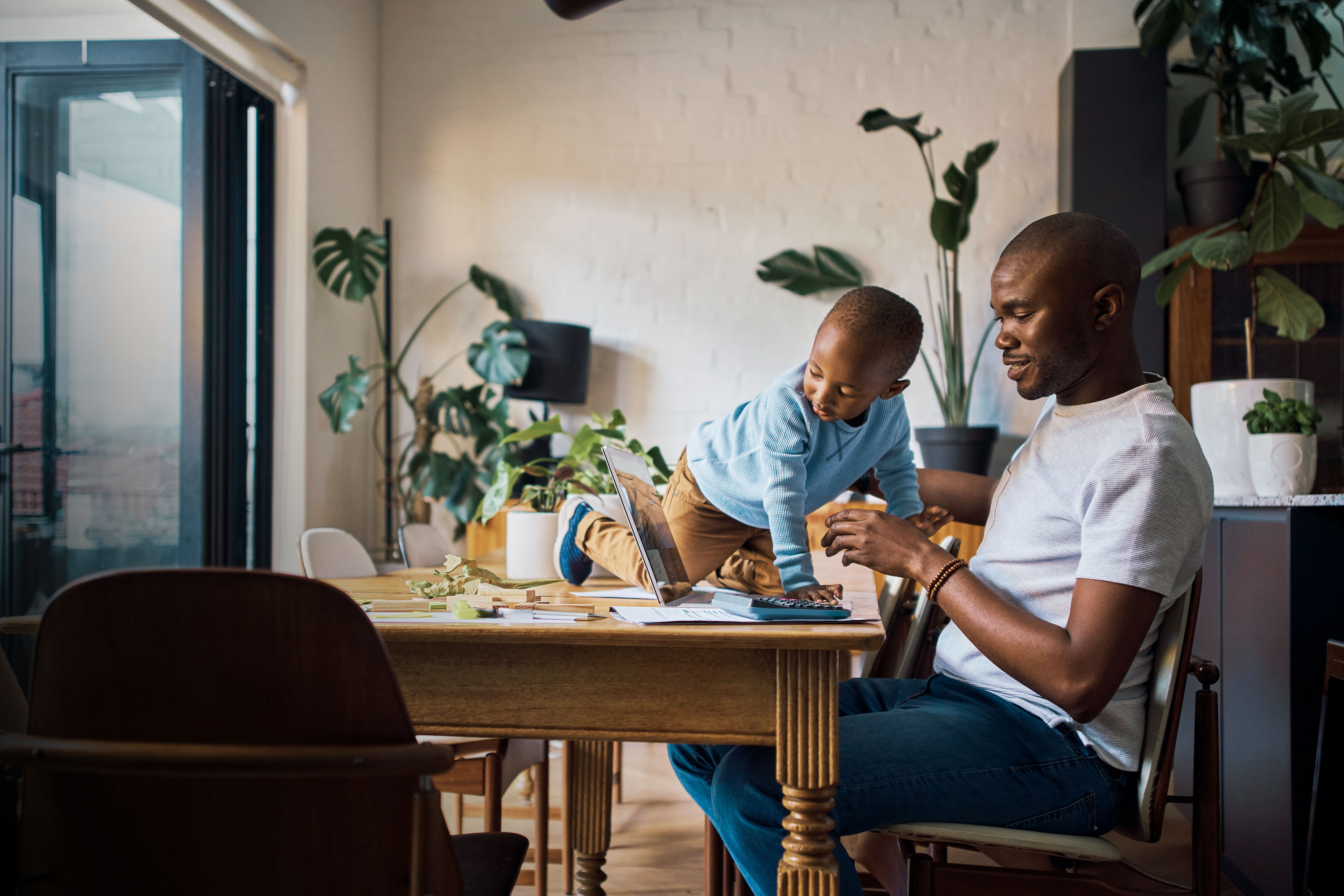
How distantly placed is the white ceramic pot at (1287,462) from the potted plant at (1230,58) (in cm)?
187

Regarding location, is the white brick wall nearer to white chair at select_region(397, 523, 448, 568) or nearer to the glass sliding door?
the glass sliding door

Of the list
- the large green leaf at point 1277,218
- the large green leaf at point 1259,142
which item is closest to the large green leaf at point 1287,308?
the large green leaf at point 1277,218

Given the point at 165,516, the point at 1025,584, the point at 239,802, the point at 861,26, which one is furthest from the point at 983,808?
the point at 861,26

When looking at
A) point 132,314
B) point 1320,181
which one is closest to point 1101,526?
point 1320,181

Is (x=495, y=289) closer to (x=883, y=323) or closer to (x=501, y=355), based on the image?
(x=501, y=355)

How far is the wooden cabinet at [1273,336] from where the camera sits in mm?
3447

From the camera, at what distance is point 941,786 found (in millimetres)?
1136

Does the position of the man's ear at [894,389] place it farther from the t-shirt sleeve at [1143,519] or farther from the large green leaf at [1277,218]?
the large green leaf at [1277,218]

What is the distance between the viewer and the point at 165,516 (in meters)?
3.24

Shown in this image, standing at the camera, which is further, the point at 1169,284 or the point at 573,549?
the point at 1169,284

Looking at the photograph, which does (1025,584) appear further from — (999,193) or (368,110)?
(368,110)

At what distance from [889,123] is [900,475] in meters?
2.16

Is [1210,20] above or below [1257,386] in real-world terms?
above

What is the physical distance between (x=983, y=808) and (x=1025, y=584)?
0.30m
